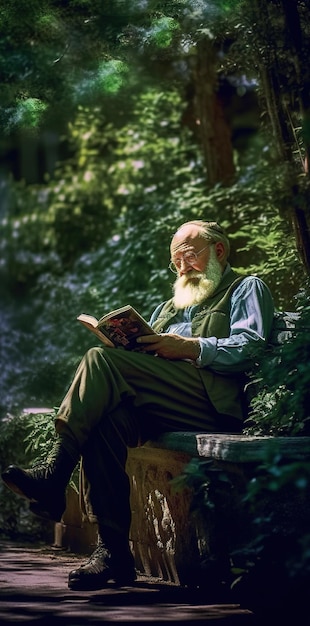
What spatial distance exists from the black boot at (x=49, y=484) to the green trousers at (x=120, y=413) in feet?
0.30

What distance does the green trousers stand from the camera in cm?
493

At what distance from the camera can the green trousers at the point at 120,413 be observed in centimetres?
493

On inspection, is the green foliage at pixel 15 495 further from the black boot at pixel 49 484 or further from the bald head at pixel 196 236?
the black boot at pixel 49 484

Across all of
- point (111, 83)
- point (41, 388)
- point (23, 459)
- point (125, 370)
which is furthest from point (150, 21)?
point (41, 388)

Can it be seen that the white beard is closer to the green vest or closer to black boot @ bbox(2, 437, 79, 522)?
the green vest

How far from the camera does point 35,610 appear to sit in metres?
4.33

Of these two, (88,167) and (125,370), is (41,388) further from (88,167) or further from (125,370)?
(125,370)

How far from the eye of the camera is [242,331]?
5336 mm

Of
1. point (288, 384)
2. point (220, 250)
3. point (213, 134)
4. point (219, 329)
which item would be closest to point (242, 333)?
point (219, 329)

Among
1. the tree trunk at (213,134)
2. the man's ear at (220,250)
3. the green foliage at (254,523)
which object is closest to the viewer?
the green foliage at (254,523)

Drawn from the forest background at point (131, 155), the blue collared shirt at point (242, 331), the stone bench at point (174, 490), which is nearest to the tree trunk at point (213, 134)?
the forest background at point (131, 155)

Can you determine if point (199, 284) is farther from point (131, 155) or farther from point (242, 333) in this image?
point (131, 155)

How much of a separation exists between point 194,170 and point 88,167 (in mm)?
2364

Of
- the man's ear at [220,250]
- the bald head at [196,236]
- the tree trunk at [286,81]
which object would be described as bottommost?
the man's ear at [220,250]
